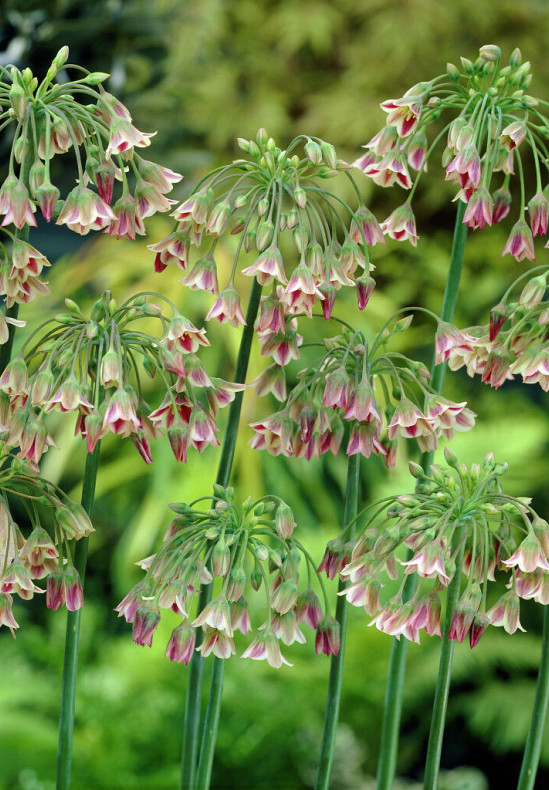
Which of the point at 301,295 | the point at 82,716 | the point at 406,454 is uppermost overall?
the point at 406,454

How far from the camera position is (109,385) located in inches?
23.9

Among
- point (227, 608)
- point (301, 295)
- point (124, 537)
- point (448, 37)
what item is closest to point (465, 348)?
point (301, 295)

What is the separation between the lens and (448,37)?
287 centimetres

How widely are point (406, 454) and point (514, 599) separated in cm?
201

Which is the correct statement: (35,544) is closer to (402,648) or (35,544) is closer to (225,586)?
(225,586)

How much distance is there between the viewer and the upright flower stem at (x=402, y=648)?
2.41 feet

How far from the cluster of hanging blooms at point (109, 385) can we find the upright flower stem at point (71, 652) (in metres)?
0.03

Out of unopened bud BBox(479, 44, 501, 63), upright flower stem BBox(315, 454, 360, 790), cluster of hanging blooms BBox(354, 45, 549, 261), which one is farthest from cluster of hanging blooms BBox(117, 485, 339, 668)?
unopened bud BBox(479, 44, 501, 63)

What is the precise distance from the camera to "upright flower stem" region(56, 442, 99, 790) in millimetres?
654

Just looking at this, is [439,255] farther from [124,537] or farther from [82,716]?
[82,716]

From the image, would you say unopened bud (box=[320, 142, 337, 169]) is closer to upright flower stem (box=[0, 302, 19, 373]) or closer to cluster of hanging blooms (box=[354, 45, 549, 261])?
cluster of hanging blooms (box=[354, 45, 549, 261])

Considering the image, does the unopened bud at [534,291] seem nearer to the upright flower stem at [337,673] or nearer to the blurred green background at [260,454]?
the upright flower stem at [337,673]

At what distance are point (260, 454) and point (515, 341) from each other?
180 centimetres

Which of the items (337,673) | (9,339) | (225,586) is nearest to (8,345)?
(9,339)
